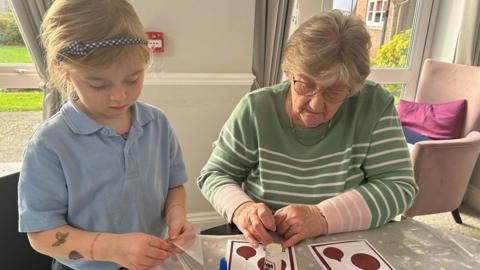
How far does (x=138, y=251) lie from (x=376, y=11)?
271cm

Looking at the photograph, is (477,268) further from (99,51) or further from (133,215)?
(99,51)

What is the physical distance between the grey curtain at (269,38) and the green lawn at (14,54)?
1.36 metres

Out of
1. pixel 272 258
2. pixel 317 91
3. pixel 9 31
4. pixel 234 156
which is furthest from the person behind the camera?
pixel 9 31

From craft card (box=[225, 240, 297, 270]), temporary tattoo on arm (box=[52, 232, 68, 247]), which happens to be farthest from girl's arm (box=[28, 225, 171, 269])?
craft card (box=[225, 240, 297, 270])

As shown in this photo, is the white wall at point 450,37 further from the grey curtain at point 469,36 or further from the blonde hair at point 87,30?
the blonde hair at point 87,30

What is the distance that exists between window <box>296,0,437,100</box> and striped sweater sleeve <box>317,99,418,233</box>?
1.88 m

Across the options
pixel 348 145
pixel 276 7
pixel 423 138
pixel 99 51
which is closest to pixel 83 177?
pixel 99 51

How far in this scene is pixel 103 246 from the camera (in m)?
0.77

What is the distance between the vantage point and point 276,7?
210 cm

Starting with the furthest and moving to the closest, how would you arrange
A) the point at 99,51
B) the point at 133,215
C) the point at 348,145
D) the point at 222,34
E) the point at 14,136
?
the point at 14,136
the point at 222,34
the point at 348,145
the point at 133,215
the point at 99,51

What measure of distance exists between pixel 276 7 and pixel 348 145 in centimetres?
126

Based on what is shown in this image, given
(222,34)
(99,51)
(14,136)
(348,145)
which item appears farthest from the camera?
(14,136)

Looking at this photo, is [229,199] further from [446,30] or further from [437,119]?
[446,30]

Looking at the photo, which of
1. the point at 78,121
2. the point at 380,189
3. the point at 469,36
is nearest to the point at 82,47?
the point at 78,121
